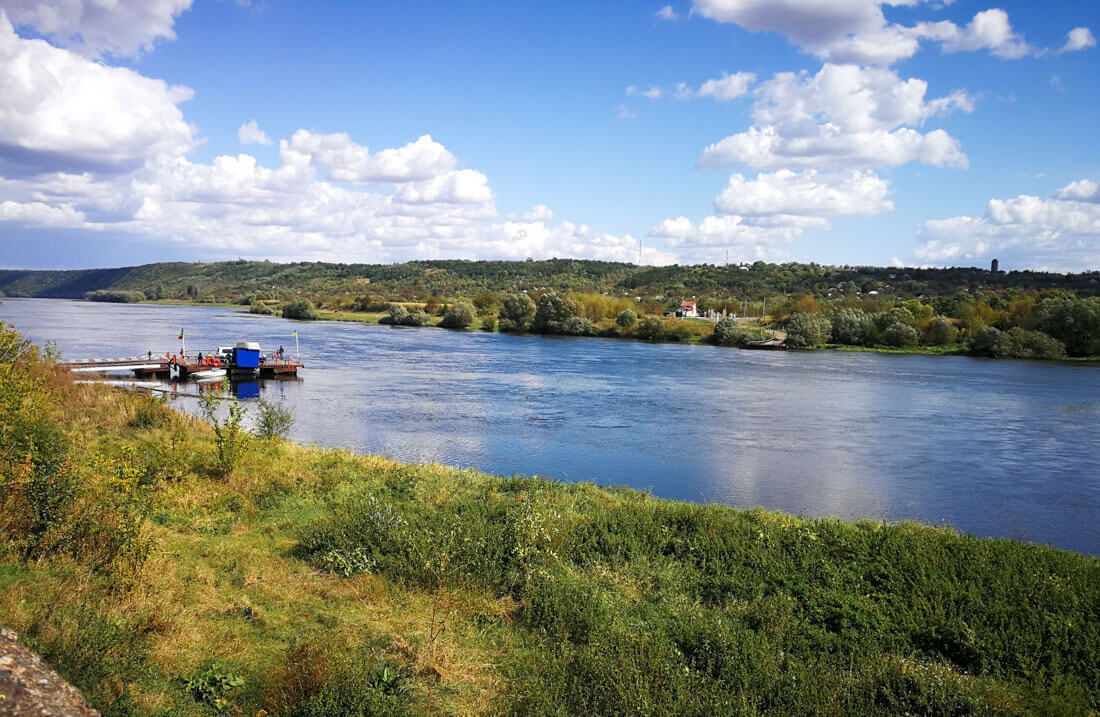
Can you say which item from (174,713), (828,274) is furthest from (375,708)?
(828,274)

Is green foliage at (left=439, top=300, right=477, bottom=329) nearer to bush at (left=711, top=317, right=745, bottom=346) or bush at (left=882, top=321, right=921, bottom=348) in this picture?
bush at (left=711, top=317, right=745, bottom=346)

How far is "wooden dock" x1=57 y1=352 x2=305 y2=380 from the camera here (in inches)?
1414

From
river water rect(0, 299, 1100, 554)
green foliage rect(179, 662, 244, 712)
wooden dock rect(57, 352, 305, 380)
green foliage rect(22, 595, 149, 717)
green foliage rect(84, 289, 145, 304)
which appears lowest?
river water rect(0, 299, 1100, 554)

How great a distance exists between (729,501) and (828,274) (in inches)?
5521

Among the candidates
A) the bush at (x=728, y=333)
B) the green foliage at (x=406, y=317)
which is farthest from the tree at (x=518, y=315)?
the bush at (x=728, y=333)

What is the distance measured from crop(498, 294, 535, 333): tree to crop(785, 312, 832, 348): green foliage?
3031cm

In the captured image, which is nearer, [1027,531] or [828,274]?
[1027,531]

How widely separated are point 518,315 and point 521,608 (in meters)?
76.6

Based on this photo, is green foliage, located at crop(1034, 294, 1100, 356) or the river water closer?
the river water

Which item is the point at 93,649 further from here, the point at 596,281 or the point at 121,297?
the point at 121,297

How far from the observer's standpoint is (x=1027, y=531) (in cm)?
1616

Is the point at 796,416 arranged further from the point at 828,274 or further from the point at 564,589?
the point at 828,274

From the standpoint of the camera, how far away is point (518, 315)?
278 ft

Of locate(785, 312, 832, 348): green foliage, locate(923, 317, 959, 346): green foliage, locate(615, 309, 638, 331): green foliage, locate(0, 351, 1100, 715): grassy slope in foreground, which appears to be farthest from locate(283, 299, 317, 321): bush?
locate(0, 351, 1100, 715): grassy slope in foreground
